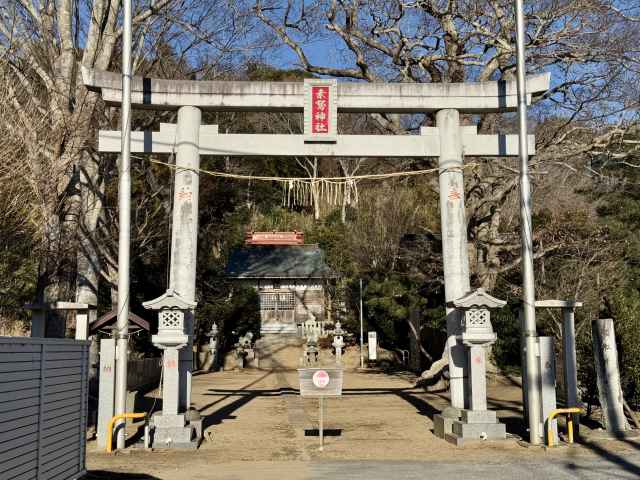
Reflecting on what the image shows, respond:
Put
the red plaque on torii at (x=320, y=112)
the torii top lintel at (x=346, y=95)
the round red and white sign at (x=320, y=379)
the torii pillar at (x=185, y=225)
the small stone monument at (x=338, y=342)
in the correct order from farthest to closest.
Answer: the small stone monument at (x=338, y=342) < the red plaque on torii at (x=320, y=112) < the torii top lintel at (x=346, y=95) < the torii pillar at (x=185, y=225) < the round red and white sign at (x=320, y=379)

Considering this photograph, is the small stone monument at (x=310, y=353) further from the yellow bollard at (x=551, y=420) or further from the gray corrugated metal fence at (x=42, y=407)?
the gray corrugated metal fence at (x=42, y=407)

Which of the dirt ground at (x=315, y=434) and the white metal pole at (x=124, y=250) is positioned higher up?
the white metal pole at (x=124, y=250)

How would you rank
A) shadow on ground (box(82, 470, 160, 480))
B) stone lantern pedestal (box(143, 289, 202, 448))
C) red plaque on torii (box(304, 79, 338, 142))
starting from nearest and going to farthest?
shadow on ground (box(82, 470, 160, 480)), stone lantern pedestal (box(143, 289, 202, 448)), red plaque on torii (box(304, 79, 338, 142))

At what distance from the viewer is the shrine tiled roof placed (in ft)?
133

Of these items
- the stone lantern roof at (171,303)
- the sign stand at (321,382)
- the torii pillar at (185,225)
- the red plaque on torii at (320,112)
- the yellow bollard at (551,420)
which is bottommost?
the yellow bollard at (551,420)

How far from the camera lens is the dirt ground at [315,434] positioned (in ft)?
35.7

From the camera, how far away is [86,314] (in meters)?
12.8

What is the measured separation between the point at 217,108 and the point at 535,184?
505 inches

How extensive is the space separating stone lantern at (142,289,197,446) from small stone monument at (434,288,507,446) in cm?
486

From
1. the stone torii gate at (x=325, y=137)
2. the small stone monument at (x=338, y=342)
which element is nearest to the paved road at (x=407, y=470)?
the stone torii gate at (x=325, y=137)

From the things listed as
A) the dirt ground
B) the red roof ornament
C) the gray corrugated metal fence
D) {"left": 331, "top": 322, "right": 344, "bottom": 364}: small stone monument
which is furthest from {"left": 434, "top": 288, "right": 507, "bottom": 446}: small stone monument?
the red roof ornament

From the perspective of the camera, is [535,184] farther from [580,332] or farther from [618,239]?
[580,332]

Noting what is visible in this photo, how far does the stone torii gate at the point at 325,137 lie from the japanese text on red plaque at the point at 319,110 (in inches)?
0.8

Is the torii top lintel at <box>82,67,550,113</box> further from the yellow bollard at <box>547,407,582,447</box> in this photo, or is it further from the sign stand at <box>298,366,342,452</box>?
the yellow bollard at <box>547,407,582,447</box>
